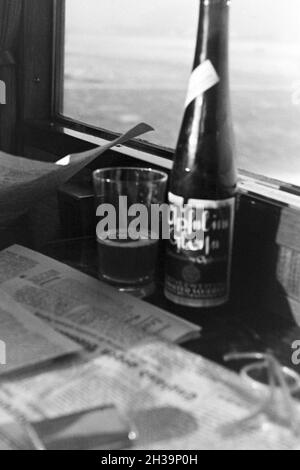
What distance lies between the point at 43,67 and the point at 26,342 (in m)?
0.92

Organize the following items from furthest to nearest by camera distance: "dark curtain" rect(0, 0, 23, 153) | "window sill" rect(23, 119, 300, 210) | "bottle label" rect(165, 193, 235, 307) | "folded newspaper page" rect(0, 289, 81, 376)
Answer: "dark curtain" rect(0, 0, 23, 153) < "window sill" rect(23, 119, 300, 210) < "bottle label" rect(165, 193, 235, 307) < "folded newspaper page" rect(0, 289, 81, 376)

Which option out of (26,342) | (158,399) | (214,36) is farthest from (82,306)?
(214,36)

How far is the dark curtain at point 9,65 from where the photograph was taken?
141 centimetres

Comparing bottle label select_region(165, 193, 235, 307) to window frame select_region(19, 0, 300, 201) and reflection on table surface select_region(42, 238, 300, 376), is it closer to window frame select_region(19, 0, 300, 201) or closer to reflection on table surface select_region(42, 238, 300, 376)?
reflection on table surface select_region(42, 238, 300, 376)

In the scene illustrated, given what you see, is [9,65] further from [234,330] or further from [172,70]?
[234,330]

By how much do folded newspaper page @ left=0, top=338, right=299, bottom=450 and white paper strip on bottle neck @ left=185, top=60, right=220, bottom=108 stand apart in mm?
305

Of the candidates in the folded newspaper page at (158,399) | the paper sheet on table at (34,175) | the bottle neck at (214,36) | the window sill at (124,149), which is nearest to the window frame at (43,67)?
the window sill at (124,149)

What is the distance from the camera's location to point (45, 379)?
630 mm

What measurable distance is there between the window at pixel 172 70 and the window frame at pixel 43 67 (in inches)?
0.8

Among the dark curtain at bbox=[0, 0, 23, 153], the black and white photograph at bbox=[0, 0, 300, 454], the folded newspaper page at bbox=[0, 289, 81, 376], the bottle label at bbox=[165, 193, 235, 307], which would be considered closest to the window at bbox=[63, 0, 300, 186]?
the black and white photograph at bbox=[0, 0, 300, 454]

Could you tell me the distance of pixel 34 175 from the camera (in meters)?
1.01

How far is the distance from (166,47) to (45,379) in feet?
2.61

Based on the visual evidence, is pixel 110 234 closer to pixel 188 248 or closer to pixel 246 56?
pixel 188 248

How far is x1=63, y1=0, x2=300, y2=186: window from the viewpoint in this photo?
98 centimetres
